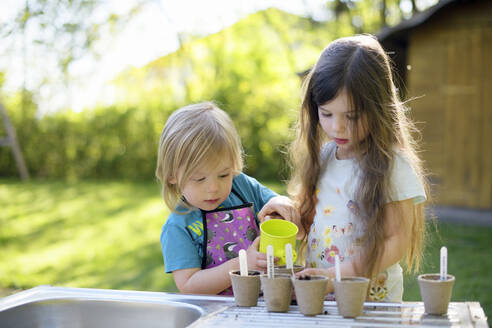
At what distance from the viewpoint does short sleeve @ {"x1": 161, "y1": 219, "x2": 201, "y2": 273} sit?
1793 millimetres

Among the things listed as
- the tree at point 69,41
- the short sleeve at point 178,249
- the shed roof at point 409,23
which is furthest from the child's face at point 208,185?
the tree at point 69,41

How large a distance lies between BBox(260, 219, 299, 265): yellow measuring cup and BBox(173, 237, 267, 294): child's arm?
53 millimetres

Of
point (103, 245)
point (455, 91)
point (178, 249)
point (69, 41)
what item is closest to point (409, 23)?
point (455, 91)

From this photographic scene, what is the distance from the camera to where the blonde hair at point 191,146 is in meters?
1.80

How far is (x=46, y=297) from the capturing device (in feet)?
5.62

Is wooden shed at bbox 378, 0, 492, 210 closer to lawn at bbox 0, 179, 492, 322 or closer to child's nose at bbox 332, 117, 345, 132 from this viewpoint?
lawn at bbox 0, 179, 492, 322

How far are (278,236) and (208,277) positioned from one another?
0.30 meters

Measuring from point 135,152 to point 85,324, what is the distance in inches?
440

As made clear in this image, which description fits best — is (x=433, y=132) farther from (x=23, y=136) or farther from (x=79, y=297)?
(x=23, y=136)

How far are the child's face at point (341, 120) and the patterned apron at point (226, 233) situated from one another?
47 centimetres

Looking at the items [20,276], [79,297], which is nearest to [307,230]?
[79,297]

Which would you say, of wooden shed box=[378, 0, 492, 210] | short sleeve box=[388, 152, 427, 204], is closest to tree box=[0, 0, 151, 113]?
wooden shed box=[378, 0, 492, 210]

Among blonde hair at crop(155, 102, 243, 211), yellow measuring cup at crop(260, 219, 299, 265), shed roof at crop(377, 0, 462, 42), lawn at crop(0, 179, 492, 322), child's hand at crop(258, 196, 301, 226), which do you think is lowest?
lawn at crop(0, 179, 492, 322)

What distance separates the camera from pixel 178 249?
71.2 inches
